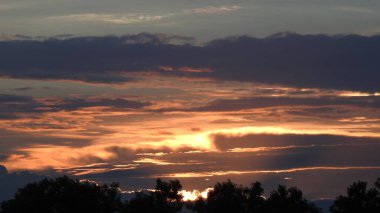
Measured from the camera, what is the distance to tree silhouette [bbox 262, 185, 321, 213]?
4451 inches

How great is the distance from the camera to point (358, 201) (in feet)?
354

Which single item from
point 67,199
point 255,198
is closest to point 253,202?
point 255,198

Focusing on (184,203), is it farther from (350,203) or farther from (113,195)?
(350,203)

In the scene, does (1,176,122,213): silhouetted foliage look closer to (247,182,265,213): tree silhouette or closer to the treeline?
the treeline

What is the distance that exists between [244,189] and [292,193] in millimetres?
7405

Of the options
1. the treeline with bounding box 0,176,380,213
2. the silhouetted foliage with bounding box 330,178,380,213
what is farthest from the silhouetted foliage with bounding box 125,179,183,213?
the silhouetted foliage with bounding box 330,178,380,213

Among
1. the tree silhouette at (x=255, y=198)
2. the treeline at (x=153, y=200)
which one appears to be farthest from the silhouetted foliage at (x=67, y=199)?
the tree silhouette at (x=255, y=198)

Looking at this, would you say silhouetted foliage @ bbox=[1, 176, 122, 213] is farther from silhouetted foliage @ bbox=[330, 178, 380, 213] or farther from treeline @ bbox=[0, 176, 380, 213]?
silhouetted foliage @ bbox=[330, 178, 380, 213]

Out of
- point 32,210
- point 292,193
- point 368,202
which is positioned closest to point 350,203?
point 368,202

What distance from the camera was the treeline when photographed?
112188mm

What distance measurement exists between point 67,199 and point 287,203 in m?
27.4

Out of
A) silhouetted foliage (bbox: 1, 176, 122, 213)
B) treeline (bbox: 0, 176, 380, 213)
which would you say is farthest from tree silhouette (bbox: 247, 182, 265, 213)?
silhouetted foliage (bbox: 1, 176, 122, 213)

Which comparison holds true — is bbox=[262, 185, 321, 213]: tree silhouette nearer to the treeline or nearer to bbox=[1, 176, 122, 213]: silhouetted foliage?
the treeline

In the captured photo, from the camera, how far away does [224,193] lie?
121 meters
